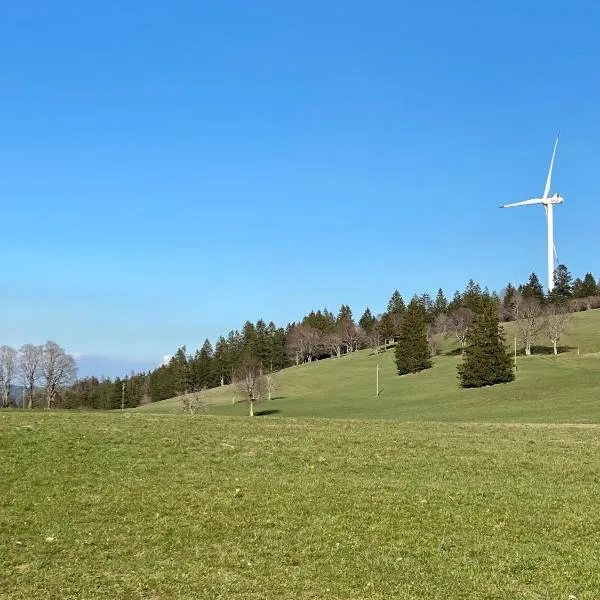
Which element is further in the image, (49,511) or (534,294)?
(534,294)

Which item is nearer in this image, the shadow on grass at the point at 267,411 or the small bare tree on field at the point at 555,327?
the shadow on grass at the point at 267,411

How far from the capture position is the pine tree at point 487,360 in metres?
102

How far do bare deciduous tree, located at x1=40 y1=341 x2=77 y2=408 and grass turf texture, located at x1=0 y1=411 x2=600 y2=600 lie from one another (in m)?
117

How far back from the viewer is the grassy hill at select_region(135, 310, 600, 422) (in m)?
74.9

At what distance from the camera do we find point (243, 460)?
2294 cm

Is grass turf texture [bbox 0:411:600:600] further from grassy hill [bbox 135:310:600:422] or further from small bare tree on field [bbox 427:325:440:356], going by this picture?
small bare tree on field [bbox 427:325:440:356]

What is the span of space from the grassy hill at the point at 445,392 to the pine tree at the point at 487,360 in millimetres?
2600

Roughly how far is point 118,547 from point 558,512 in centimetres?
1042

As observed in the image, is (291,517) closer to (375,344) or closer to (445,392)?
(445,392)

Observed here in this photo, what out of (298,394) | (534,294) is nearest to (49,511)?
(298,394)

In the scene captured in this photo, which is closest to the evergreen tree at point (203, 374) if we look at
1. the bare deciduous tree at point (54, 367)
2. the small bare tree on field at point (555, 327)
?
the bare deciduous tree at point (54, 367)

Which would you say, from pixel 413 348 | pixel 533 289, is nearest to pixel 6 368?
pixel 413 348

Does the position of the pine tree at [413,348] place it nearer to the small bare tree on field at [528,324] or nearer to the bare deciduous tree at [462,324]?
the bare deciduous tree at [462,324]

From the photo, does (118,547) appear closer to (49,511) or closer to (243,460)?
(49,511)
